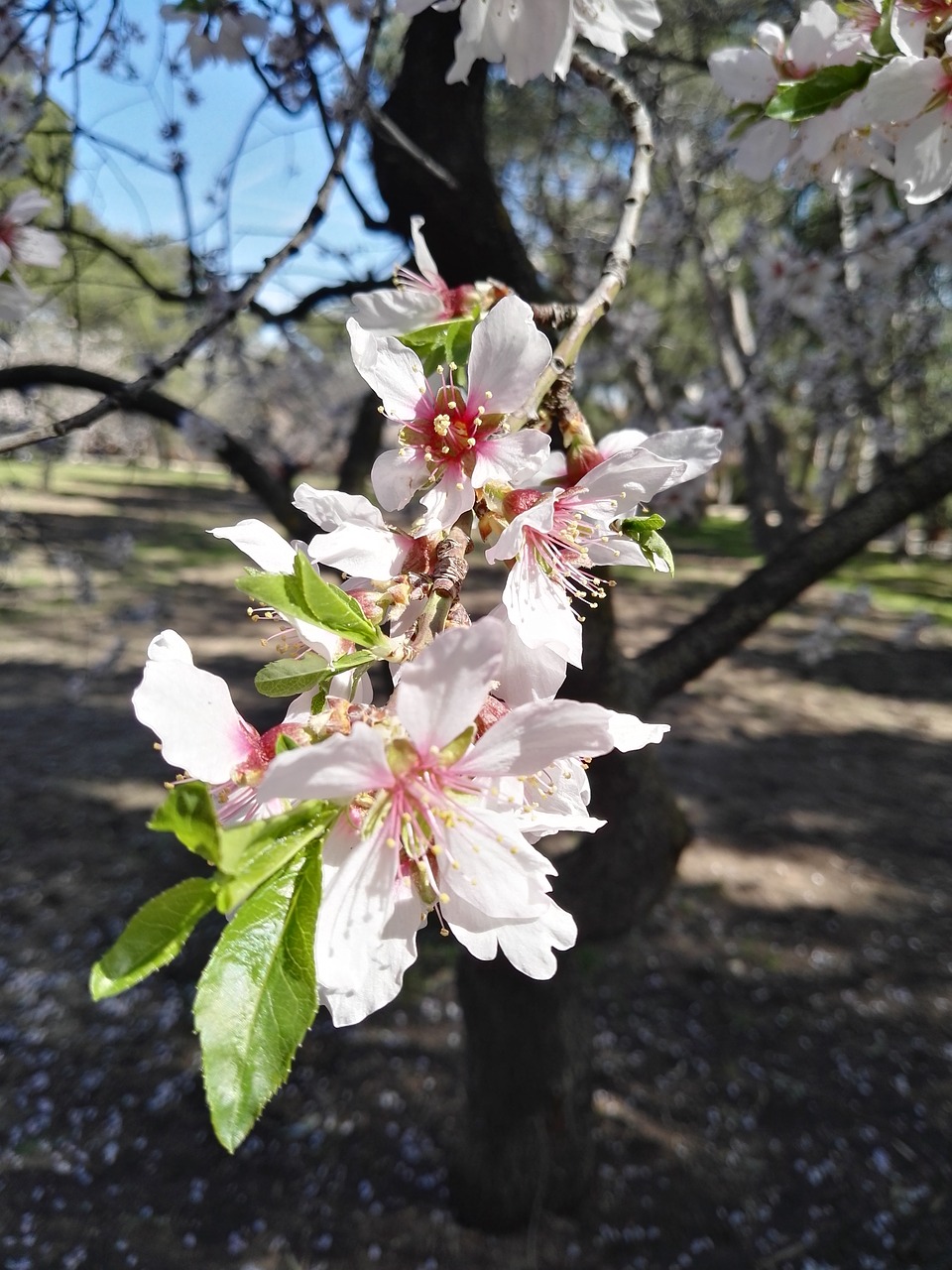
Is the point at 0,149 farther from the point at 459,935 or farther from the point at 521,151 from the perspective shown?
the point at 521,151

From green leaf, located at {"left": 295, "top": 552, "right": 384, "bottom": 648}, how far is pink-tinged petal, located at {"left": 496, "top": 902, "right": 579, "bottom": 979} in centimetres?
25

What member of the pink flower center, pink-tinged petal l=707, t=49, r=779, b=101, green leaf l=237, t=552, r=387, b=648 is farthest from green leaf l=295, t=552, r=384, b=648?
pink-tinged petal l=707, t=49, r=779, b=101

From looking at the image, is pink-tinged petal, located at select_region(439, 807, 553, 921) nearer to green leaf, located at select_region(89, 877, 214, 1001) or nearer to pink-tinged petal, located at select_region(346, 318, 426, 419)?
green leaf, located at select_region(89, 877, 214, 1001)

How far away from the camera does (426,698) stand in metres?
0.52

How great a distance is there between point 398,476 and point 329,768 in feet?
1.00

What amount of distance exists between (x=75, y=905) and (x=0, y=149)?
3.20 metres

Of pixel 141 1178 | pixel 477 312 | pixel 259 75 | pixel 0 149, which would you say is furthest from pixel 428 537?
pixel 141 1178

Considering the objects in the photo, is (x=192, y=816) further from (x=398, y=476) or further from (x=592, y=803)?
(x=592, y=803)

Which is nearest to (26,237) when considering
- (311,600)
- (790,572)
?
(311,600)

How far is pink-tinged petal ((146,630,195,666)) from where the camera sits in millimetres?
594

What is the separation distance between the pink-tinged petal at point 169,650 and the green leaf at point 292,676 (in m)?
0.07

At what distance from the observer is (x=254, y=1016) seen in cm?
49

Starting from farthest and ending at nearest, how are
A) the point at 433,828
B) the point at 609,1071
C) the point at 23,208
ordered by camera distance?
the point at 609,1071
the point at 23,208
the point at 433,828

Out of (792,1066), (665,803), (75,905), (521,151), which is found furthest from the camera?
(521,151)
